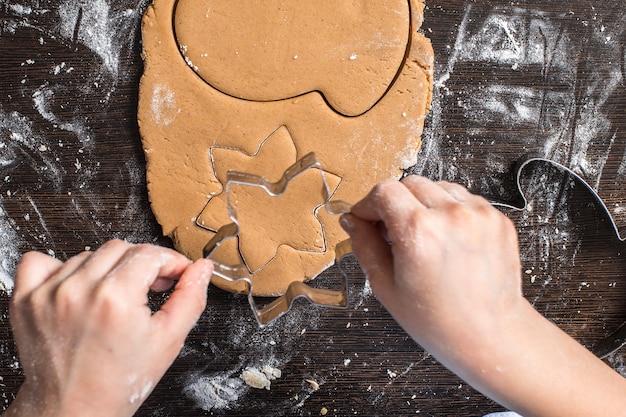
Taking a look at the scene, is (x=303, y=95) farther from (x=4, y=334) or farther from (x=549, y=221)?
(x=4, y=334)

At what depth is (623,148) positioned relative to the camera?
1.20m

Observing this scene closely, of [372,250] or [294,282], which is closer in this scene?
[372,250]

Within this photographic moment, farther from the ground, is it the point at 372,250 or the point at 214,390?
the point at 372,250

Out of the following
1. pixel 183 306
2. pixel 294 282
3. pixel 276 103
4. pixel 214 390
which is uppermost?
pixel 276 103

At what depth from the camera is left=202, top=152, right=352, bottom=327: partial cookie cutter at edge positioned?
2.99 ft

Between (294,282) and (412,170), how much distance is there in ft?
1.20

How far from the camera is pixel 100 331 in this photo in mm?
724

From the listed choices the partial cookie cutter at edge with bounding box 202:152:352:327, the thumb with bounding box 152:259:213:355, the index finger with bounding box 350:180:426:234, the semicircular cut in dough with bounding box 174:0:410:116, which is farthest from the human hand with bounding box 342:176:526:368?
the semicircular cut in dough with bounding box 174:0:410:116

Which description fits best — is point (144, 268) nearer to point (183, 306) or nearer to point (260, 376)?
point (183, 306)

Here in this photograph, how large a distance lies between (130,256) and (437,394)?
83cm

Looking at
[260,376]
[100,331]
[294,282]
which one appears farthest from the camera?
[260,376]

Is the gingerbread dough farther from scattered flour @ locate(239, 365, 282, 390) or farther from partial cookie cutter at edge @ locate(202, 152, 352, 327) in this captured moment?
scattered flour @ locate(239, 365, 282, 390)

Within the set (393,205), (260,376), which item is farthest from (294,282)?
(393,205)

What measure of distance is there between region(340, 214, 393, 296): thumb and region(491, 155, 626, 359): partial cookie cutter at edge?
49 cm
